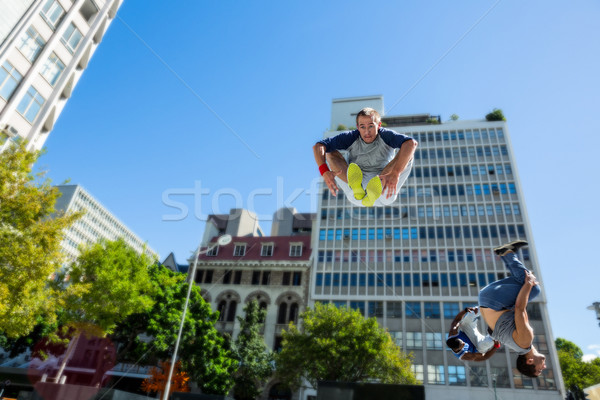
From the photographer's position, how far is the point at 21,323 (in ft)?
48.3

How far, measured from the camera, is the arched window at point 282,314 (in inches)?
1598

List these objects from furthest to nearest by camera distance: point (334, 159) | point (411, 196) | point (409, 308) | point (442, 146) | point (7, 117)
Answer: point (442, 146) < point (411, 196) < point (409, 308) < point (7, 117) < point (334, 159)

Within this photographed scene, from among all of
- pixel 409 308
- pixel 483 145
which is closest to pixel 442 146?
pixel 483 145

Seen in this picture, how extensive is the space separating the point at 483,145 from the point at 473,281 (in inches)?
815

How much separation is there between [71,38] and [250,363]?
29628 millimetres

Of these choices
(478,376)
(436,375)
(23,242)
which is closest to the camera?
(23,242)

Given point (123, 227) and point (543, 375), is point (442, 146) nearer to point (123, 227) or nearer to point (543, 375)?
point (543, 375)

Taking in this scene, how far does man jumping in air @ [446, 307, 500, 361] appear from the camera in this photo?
507cm

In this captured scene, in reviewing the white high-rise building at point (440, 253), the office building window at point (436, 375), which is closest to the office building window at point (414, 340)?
the white high-rise building at point (440, 253)

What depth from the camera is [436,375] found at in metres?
36.6

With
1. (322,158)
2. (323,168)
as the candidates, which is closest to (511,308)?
(323,168)

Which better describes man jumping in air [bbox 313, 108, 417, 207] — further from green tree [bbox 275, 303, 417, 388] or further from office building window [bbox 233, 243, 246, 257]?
office building window [bbox 233, 243, 246, 257]

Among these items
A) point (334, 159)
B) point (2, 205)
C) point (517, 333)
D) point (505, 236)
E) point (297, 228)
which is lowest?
point (517, 333)

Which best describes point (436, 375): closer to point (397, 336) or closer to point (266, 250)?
point (397, 336)
